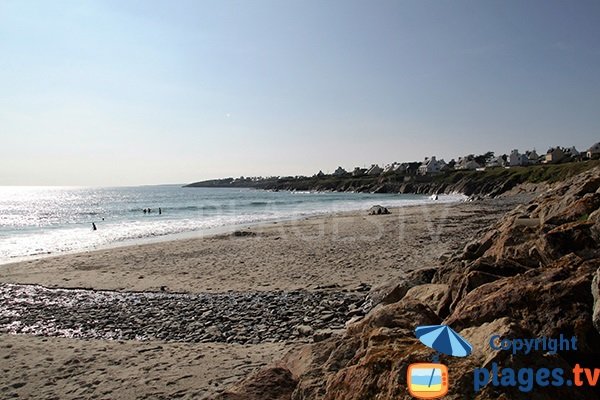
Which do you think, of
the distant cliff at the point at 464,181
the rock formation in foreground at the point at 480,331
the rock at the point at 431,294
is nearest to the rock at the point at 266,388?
the rock formation in foreground at the point at 480,331

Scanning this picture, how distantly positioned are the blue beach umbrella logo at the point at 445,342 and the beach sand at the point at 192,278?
3787 millimetres

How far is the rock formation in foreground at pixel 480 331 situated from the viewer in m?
2.69

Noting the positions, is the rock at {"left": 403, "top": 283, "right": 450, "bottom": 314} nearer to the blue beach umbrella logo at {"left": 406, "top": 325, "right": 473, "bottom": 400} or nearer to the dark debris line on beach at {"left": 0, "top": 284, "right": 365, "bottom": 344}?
the blue beach umbrella logo at {"left": 406, "top": 325, "right": 473, "bottom": 400}

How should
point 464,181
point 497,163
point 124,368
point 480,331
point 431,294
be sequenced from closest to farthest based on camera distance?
point 480,331 → point 431,294 → point 124,368 → point 464,181 → point 497,163

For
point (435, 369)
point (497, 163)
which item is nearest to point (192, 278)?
point (435, 369)

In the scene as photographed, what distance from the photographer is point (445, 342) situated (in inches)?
117

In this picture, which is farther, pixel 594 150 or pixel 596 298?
pixel 594 150

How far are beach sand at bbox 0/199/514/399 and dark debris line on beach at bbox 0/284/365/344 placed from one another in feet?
1.92

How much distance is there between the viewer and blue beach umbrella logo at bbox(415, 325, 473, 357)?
287 cm

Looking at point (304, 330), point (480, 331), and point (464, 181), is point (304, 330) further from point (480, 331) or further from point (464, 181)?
point (464, 181)

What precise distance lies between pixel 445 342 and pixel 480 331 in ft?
1.14

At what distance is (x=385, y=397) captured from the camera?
8.92ft

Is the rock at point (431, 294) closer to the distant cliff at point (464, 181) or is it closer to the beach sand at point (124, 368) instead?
the beach sand at point (124, 368)

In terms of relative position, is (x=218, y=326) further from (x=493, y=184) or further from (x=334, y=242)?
(x=493, y=184)
